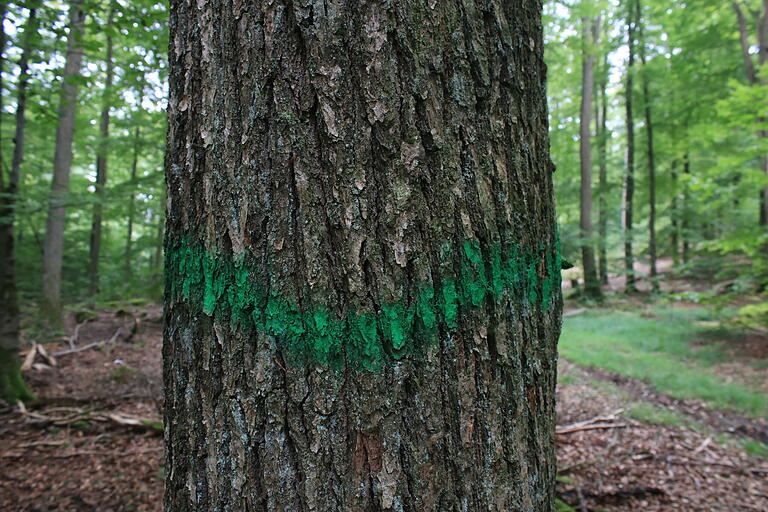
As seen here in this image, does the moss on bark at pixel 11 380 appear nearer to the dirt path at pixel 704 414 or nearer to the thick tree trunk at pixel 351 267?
the thick tree trunk at pixel 351 267

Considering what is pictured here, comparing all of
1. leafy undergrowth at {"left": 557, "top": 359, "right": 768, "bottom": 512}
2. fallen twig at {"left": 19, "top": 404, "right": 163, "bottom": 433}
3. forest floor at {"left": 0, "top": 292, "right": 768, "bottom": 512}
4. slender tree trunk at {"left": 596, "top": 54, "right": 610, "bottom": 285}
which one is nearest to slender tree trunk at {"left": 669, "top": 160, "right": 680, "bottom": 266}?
slender tree trunk at {"left": 596, "top": 54, "right": 610, "bottom": 285}

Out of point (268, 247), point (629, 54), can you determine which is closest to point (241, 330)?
point (268, 247)

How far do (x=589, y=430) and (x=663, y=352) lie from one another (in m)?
4.82

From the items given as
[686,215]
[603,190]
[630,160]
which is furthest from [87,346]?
[686,215]

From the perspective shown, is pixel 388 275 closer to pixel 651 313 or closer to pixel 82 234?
pixel 651 313

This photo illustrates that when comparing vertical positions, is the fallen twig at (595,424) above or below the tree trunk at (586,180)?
below

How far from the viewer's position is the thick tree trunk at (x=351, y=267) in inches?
35.4

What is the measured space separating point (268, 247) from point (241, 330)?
19cm

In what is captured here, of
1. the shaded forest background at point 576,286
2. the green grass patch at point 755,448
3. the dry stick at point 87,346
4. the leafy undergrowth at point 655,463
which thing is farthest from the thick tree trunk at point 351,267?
the dry stick at point 87,346

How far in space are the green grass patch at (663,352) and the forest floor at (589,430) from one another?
4 cm

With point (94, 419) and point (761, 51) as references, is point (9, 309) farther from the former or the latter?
point (761, 51)

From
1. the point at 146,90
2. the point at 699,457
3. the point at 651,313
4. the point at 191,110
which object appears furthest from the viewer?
the point at 651,313

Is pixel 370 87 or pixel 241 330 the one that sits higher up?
pixel 370 87

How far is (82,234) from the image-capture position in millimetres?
13320
